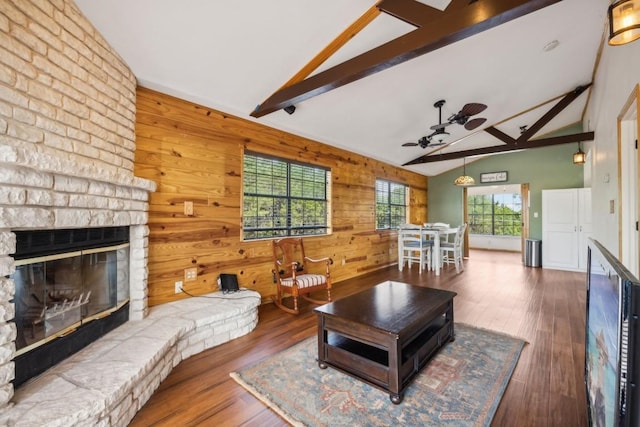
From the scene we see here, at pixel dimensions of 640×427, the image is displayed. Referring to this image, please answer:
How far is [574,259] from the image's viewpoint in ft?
19.7

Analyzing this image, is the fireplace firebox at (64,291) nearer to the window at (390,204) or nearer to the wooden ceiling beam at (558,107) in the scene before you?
the window at (390,204)

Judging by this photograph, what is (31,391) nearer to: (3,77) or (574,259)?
(3,77)

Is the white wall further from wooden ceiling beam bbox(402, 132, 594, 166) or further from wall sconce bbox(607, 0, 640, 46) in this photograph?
wall sconce bbox(607, 0, 640, 46)

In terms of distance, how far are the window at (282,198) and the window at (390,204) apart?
184cm

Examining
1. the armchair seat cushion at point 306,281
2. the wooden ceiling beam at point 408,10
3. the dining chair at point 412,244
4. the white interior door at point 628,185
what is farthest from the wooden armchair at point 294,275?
the white interior door at point 628,185

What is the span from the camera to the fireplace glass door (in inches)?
62.8

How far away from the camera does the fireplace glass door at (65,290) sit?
159 cm

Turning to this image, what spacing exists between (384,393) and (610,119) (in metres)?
3.83

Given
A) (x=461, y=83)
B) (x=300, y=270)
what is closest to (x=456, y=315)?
(x=300, y=270)

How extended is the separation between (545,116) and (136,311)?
703 cm

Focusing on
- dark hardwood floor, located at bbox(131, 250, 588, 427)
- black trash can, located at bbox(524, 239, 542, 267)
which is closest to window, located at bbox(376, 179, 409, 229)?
dark hardwood floor, located at bbox(131, 250, 588, 427)

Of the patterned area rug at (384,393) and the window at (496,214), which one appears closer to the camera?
→ the patterned area rug at (384,393)

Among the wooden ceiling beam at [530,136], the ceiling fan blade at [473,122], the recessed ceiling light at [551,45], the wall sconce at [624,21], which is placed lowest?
the wall sconce at [624,21]

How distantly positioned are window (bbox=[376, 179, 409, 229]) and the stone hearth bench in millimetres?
4139
